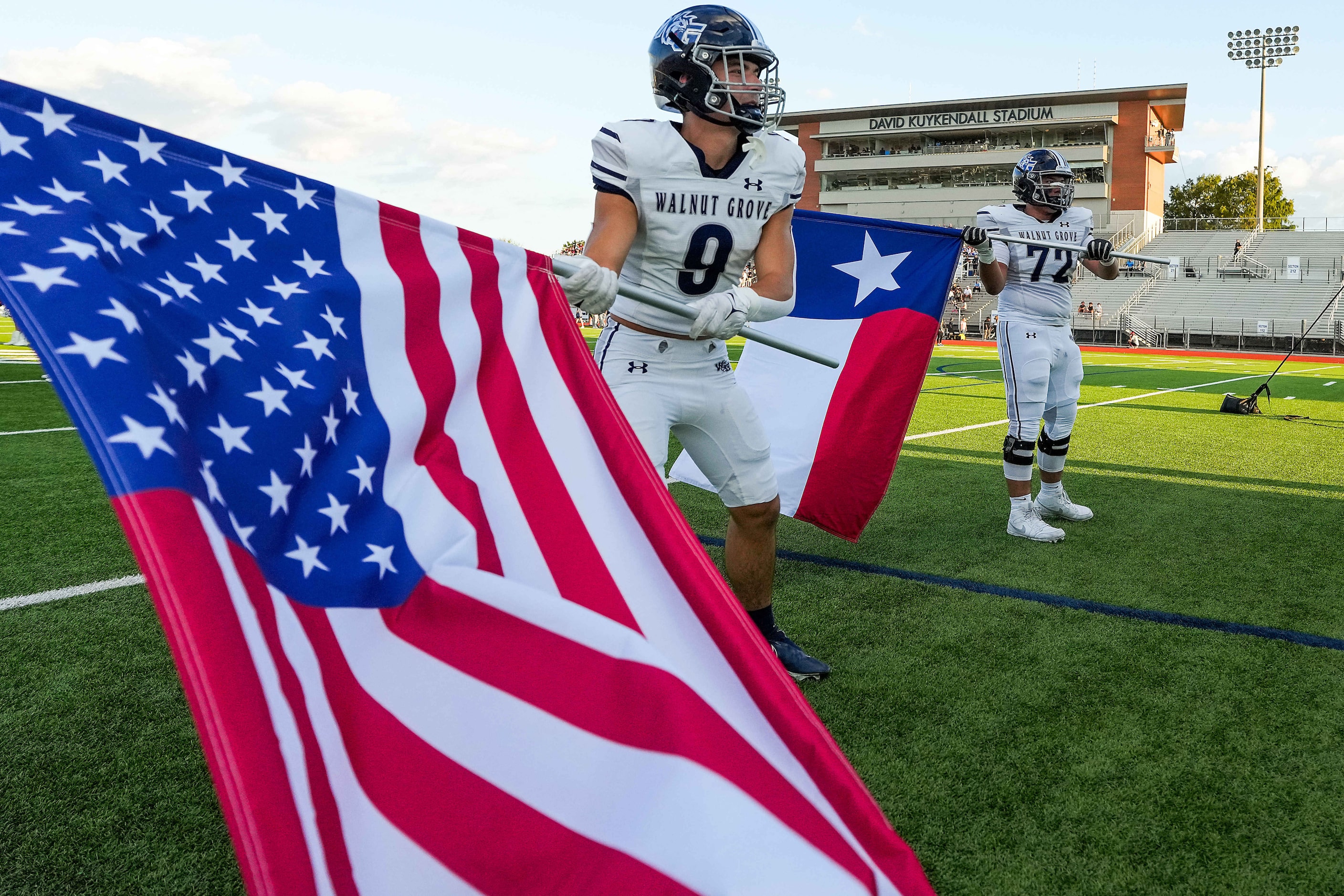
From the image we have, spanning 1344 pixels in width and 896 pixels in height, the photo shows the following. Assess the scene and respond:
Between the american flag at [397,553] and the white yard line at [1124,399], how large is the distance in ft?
19.4

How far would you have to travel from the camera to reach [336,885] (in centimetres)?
137

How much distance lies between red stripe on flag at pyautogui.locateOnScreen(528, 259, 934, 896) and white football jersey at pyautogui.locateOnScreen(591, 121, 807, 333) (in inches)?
32.8

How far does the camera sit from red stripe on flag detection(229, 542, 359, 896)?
1359 millimetres

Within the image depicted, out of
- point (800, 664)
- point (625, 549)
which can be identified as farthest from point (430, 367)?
point (800, 664)

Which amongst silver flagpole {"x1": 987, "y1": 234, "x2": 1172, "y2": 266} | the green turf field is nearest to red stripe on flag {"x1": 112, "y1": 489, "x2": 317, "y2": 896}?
the green turf field

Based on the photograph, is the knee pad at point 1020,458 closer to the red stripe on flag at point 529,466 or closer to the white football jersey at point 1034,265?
the white football jersey at point 1034,265

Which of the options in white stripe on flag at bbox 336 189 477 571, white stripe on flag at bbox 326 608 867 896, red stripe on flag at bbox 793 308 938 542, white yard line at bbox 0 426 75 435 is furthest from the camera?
white yard line at bbox 0 426 75 435

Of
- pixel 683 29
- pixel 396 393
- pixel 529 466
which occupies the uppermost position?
pixel 683 29

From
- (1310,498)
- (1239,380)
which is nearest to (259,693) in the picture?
(1310,498)

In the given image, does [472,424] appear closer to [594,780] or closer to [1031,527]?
[594,780]

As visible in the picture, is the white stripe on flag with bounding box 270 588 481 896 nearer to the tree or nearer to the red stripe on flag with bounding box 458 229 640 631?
the red stripe on flag with bounding box 458 229 640 631

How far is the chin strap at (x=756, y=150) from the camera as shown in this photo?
9.42 ft

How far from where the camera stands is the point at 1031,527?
16.6 ft

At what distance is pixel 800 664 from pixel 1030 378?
8.88ft
